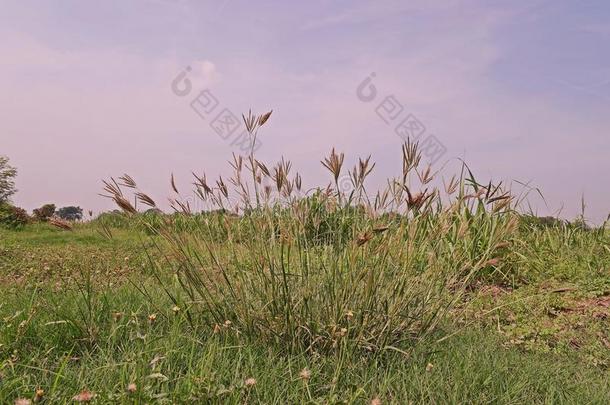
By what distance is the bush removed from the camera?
14.0 metres

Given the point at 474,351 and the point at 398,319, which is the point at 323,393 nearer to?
the point at 398,319

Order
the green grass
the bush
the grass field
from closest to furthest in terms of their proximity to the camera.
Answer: the green grass, the grass field, the bush

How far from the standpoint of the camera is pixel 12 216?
14391 mm

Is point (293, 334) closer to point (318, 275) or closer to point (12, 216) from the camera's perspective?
point (318, 275)

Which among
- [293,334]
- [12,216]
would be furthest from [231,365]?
Result: [12,216]

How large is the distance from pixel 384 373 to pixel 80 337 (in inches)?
69.1

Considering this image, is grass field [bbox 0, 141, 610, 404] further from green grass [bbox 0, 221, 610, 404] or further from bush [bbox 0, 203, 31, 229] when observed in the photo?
bush [bbox 0, 203, 31, 229]

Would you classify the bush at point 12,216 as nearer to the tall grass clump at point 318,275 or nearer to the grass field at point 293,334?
the grass field at point 293,334

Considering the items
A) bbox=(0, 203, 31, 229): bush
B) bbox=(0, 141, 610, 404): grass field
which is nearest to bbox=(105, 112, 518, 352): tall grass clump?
bbox=(0, 141, 610, 404): grass field

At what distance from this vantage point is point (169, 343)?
2.87 m

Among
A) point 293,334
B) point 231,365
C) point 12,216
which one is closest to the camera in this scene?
point 231,365

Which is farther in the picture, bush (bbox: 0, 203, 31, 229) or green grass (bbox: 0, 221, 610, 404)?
bush (bbox: 0, 203, 31, 229)

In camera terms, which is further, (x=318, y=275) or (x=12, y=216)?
(x=12, y=216)

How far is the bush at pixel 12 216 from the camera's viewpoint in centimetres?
1403
